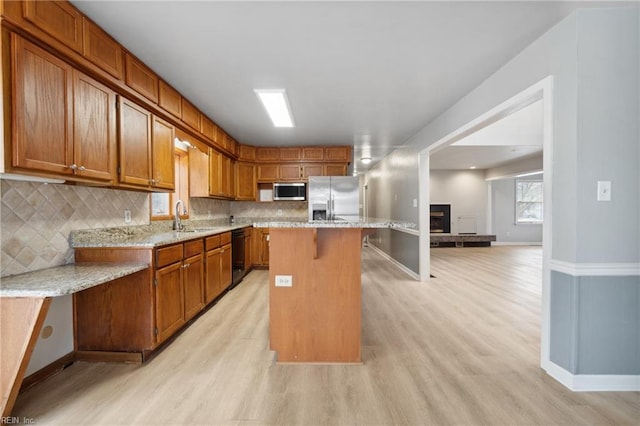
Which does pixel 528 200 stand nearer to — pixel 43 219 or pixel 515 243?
pixel 515 243

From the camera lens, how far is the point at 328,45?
2127 mm

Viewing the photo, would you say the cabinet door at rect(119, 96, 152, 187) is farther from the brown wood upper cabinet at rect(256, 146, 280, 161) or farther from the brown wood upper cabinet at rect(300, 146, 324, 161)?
the brown wood upper cabinet at rect(300, 146, 324, 161)

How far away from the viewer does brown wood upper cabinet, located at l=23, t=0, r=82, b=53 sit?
4.92 feet

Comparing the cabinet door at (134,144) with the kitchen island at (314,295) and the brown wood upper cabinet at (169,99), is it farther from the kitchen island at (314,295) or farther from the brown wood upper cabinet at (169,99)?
the kitchen island at (314,295)

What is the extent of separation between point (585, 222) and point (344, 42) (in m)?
2.12

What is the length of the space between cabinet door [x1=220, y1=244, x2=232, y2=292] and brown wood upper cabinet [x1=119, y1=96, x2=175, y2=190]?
1151 millimetres

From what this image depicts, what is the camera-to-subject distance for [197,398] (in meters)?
1.73

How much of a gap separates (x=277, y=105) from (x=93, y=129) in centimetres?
190

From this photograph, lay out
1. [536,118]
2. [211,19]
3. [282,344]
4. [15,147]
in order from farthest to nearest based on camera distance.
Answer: [536,118]
[282,344]
[211,19]
[15,147]

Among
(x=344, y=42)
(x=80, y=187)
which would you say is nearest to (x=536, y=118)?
(x=344, y=42)

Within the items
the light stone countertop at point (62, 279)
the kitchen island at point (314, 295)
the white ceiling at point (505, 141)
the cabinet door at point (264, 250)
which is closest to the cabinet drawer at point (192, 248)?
the light stone countertop at point (62, 279)

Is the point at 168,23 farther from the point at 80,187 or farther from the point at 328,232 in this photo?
the point at 328,232

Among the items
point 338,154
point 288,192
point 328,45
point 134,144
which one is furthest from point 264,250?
point 328,45

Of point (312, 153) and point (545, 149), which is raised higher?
point (312, 153)
